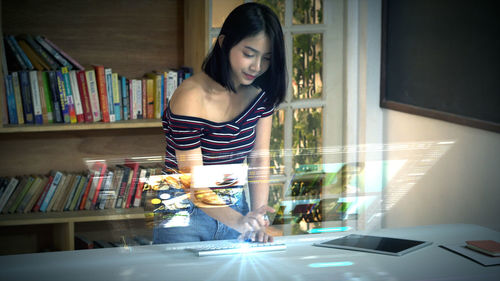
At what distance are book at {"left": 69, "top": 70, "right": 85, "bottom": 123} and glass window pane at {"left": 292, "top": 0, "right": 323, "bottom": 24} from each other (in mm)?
886

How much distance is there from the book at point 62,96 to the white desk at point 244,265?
2.90 feet

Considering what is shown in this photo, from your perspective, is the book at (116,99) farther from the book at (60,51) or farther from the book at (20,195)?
the book at (20,195)

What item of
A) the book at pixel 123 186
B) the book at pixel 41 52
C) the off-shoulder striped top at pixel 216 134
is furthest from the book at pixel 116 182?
the book at pixel 41 52

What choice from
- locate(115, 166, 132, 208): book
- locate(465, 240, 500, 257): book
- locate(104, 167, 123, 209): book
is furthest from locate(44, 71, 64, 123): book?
locate(465, 240, 500, 257): book

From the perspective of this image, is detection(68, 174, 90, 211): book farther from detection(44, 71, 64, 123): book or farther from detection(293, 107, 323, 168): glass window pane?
detection(293, 107, 323, 168): glass window pane

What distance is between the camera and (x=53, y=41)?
6.99 ft

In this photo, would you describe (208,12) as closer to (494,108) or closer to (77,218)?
(77,218)

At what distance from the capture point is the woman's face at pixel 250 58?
1.29 meters

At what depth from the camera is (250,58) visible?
51.4 inches

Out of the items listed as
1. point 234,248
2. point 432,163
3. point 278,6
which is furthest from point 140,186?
point 278,6

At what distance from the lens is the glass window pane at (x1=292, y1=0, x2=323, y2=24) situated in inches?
87.9

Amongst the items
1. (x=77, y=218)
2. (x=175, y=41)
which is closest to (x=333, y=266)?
(x=77, y=218)

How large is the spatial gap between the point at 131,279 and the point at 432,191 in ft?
3.85

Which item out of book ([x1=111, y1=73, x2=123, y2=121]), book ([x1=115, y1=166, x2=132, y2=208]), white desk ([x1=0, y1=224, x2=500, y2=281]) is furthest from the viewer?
book ([x1=111, y1=73, x2=123, y2=121])
